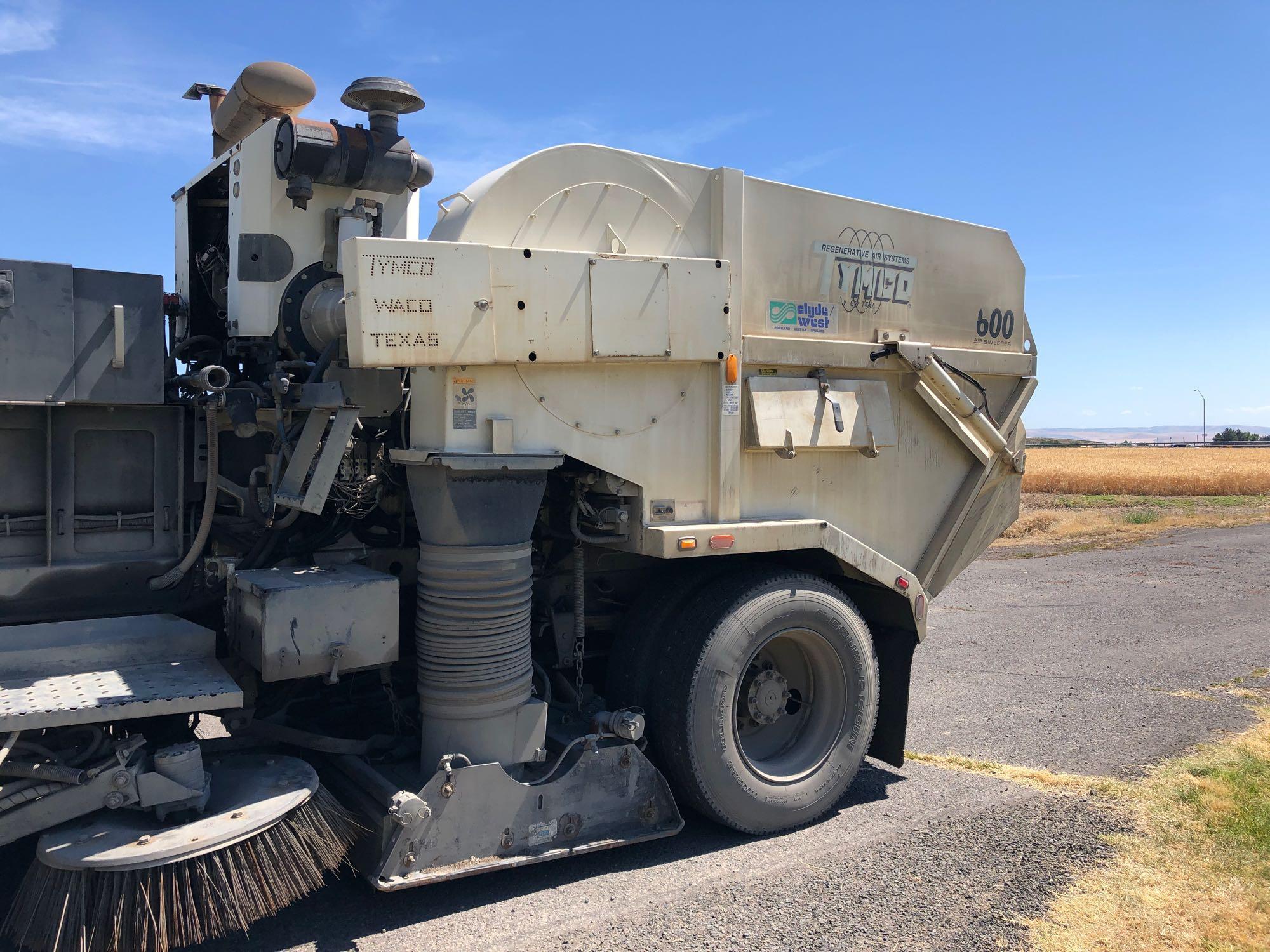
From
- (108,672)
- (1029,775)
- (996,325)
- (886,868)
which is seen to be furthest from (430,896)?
(996,325)

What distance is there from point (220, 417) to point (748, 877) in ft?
9.34

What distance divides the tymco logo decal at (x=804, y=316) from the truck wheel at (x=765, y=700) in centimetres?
114

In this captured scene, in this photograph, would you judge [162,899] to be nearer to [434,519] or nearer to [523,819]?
[523,819]

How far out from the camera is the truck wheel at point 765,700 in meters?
4.44

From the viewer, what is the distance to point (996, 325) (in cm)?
575

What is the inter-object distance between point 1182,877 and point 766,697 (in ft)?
6.02

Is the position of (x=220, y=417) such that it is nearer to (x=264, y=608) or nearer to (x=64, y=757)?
(x=264, y=608)

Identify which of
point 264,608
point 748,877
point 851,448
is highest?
point 851,448

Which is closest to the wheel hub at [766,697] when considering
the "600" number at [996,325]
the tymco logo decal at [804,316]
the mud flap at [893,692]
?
the mud flap at [893,692]

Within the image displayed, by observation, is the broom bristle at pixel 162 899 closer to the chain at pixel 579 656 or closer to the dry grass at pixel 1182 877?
the chain at pixel 579 656

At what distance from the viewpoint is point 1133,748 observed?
5.87 m

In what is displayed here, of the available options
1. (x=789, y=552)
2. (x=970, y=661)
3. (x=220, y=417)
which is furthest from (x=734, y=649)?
(x=970, y=661)

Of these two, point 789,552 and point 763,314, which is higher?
point 763,314

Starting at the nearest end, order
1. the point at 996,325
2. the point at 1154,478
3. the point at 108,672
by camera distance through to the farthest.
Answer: the point at 108,672 < the point at 996,325 < the point at 1154,478
